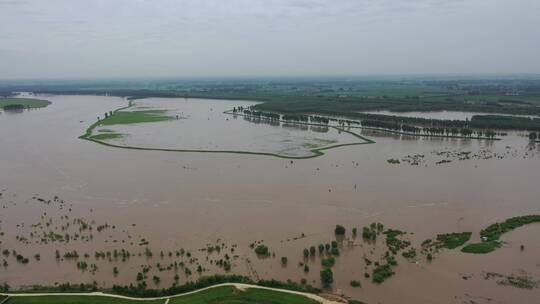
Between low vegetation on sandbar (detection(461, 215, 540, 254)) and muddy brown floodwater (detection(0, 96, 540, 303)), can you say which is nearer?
muddy brown floodwater (detection(0, 96, 540, 303))

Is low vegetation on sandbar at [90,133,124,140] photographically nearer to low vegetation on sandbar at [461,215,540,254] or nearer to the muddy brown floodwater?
the muddy brown floodwater

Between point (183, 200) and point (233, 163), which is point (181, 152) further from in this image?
point (183, 200)

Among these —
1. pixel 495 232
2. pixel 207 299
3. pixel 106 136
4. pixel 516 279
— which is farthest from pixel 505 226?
pixel 106 136

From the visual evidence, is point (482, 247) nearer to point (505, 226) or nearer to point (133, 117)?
point (505, 226)

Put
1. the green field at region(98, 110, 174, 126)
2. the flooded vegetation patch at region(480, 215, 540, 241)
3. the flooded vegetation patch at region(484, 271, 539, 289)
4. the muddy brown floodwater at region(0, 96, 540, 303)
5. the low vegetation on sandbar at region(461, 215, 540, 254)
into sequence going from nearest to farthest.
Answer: the flooded vegetation patch at region(484, 271, 539, 289) → the muddy brown floodwater at region(0, 96, 540, 303) → the low vegetation on sandbar at region(461, 215, 540, 254) → the flooded vegetation patch at region(480, 215, 540, 241) → the green field at region(98, 110, 174, 126)

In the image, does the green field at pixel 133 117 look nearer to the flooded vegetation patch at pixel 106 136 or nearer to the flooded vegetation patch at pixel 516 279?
the flooded vegetation patch at pixel 106 136

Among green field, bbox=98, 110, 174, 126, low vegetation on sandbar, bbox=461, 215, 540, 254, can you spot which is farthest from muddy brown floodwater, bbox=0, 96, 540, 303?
green field, bbox=98, 110, 174, 126
